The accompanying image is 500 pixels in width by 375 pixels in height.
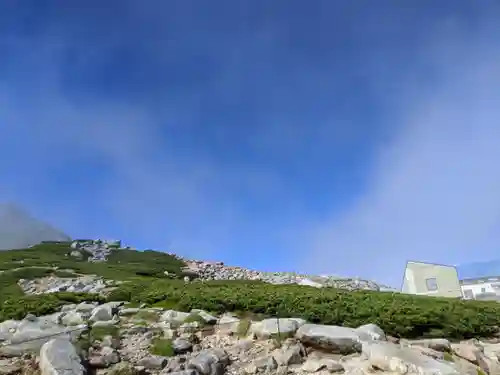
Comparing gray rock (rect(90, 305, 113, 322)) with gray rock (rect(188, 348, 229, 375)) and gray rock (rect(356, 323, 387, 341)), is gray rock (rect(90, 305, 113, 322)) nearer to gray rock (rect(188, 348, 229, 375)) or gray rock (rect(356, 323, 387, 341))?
gray rock (rect(188, 348, 229, 375))

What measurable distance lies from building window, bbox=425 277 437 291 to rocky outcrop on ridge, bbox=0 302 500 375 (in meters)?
22.5

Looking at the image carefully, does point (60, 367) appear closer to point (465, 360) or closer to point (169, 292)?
point (169, 292)

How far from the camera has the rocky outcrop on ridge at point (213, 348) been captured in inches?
402

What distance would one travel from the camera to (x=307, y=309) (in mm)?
14664

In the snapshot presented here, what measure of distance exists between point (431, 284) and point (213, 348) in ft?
92.2

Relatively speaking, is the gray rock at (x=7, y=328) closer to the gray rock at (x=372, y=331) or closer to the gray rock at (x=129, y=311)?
the gray rock at (x=129, y=311)

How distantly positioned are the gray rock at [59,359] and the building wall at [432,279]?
30.1 m

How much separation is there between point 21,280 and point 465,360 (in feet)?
91.4

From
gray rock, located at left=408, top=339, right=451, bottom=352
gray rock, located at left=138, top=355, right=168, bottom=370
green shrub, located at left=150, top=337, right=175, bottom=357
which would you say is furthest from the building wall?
gray rock, located at left=138, top=355, right=168, bottom=370

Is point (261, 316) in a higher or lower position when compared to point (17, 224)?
lower

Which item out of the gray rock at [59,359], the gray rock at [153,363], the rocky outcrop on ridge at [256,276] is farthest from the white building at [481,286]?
the gray rock at [59,359]

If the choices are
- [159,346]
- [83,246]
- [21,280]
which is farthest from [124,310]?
[83,246]

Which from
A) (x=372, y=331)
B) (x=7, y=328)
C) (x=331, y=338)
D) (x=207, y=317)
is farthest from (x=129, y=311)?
(x=372, y=331)

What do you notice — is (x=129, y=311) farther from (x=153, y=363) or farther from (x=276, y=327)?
(x=276, y=327)
